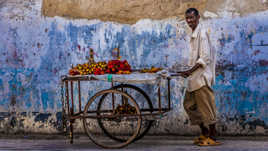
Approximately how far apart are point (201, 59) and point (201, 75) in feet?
0.75

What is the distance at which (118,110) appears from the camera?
209 inches

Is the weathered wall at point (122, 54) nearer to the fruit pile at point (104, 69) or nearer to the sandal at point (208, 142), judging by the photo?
the sandal at point (208, 142)

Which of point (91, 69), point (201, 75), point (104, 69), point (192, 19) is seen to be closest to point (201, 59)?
point (201, 75)

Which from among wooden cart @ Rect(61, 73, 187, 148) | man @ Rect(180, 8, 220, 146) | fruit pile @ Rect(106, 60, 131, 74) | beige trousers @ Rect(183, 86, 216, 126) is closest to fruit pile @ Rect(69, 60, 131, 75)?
fruit pile @ Rect(106, 60, 131, 74)

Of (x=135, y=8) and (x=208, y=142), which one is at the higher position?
(x=135, y=8)

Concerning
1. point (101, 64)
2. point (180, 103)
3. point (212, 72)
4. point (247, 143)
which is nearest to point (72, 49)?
point (101, 64)

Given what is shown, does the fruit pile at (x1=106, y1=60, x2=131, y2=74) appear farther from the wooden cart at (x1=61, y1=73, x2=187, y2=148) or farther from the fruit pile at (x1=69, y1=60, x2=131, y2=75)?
the wooden cart at (x1=61, y1=73, x2=187, y2=148)

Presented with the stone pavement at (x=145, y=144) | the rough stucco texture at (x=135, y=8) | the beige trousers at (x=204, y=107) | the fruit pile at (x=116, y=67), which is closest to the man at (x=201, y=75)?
the beige trousers at (x=204, y=107)

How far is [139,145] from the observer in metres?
5.49

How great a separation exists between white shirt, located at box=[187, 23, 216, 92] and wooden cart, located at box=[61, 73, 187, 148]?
340 mm

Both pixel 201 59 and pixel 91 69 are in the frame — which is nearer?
pixel 201 59

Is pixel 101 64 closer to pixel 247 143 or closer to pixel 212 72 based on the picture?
pixel 212 72

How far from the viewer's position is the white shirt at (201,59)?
16.7ft

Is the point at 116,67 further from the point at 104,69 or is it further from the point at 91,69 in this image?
the point at 91,69
